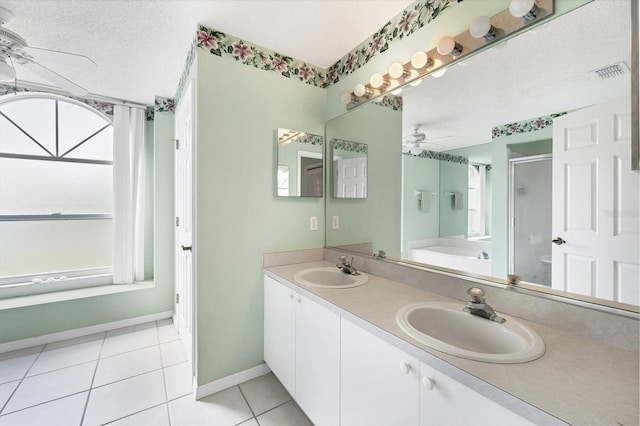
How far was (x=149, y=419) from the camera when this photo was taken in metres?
1.54

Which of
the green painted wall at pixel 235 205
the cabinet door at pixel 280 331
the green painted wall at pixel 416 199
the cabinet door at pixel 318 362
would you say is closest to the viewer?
the cabinet door at pixel 318 362

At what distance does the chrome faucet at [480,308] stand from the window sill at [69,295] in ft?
10.2

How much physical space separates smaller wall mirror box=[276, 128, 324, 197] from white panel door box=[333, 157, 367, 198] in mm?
145

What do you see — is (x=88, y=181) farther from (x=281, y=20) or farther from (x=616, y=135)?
(x=616, y=135)

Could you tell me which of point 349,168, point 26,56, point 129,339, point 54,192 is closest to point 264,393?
point 129,339

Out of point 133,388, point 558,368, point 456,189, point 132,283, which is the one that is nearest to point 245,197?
point 456,189

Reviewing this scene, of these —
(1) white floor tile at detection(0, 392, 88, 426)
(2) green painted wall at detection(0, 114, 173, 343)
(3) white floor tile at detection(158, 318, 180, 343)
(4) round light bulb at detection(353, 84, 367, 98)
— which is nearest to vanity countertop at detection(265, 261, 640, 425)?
(4) round light bulb at detection(353, 84, 367, 98)

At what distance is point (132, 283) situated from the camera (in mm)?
2926

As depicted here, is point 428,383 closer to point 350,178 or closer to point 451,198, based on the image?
point 451,198

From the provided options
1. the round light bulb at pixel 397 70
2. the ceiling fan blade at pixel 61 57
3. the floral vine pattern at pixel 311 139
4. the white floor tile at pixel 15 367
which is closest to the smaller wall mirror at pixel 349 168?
the floral vine pattern at pixel 311 139

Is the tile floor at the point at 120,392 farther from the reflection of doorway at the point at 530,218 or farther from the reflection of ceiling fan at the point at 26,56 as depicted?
the reflection of ceiling fan at the point at 26,56

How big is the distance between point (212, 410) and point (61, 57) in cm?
243

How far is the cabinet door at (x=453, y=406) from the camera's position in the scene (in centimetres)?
65

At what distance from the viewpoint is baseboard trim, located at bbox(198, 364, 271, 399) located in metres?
1.70
